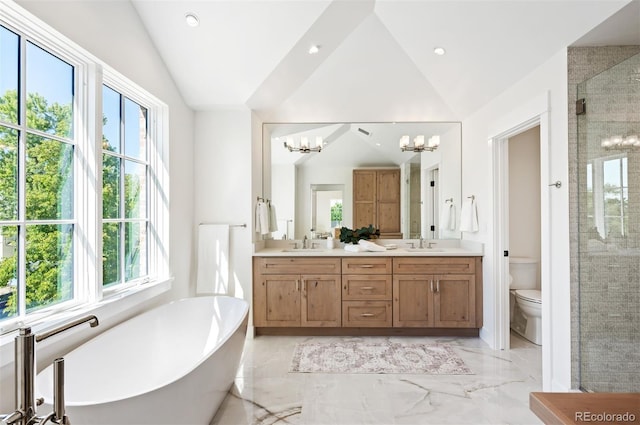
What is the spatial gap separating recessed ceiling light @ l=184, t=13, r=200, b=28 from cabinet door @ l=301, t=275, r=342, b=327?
2.36 metres

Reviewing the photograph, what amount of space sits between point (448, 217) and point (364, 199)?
955mm

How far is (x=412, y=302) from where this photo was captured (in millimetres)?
3479

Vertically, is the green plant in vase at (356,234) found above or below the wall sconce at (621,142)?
below

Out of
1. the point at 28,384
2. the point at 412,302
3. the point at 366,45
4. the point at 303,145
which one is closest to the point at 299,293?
the point at 412,302

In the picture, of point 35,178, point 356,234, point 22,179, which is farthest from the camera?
point 356,234

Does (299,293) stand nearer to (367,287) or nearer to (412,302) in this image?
(367,287)

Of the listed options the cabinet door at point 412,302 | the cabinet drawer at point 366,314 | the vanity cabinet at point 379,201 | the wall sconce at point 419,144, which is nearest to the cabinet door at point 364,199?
the vanity cabinet at point 379,201

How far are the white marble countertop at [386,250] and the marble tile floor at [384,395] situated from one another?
0.95 meters

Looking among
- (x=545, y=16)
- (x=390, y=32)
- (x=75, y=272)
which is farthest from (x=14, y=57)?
(x=545, y=16)

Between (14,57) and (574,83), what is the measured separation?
123 inches

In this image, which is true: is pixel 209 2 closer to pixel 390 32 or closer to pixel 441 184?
pixel 390 32

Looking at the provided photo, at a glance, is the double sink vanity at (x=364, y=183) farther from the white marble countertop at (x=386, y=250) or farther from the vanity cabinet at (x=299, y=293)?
the vanity cabinet at (x=299, y=293)

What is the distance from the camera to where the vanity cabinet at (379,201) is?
4008 mm

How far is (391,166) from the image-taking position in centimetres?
402
